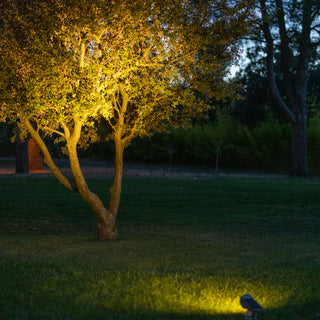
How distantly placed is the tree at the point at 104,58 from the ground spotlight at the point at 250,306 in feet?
17.0

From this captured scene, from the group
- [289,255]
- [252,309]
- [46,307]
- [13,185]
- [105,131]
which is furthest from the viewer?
[13,185]

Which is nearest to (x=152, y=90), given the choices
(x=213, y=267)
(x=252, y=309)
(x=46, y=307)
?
(x=213, y=267)

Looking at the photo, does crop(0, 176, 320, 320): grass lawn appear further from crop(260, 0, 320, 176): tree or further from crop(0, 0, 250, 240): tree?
crop(260, 0, 320, 176): tree

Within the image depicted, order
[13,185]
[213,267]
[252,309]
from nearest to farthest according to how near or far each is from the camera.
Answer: [252,309] → [213,267] → [13,185]

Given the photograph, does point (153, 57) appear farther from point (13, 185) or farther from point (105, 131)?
point (13, 185)

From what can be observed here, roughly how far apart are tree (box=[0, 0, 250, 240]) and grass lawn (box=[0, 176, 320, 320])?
205 centimetres

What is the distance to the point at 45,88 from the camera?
9.80 m

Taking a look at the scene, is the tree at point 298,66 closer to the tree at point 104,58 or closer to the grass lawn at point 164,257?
the grass lawn at point 164,257

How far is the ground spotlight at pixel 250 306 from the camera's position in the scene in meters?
5.12

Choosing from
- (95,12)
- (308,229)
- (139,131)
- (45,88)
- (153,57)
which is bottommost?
(308,229)

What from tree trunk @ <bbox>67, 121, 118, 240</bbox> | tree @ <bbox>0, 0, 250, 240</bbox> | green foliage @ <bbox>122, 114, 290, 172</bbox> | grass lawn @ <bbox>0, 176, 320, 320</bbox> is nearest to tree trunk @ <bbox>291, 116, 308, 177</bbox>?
green foliage @ <bbox>122, 114, 290, 172</bbox>

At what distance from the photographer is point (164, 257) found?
30.1ft

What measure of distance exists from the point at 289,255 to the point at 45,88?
5055 millimetres

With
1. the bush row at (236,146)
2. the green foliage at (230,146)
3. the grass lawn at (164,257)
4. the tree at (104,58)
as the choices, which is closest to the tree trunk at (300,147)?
the bush row at (236,146)
